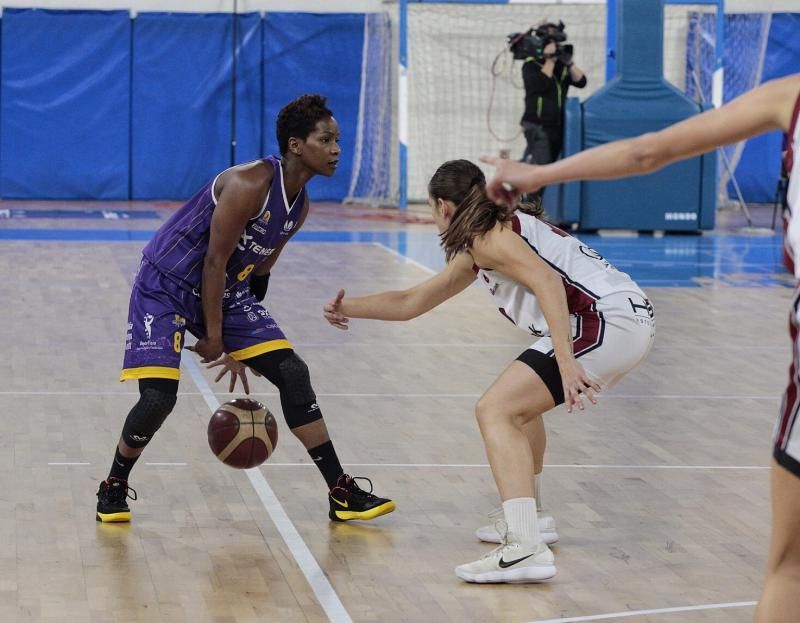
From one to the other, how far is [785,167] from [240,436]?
300 centimetres

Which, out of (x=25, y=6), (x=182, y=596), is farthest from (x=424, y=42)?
(x=182, y=596)

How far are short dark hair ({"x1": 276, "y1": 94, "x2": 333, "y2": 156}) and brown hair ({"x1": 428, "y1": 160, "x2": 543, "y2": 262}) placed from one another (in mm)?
626

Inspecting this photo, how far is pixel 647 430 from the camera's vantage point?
6.89 metres

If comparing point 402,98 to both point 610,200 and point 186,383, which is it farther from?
point 186,383

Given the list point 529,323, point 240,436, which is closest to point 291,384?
point 240,436

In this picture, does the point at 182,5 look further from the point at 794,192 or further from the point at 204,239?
the point at 794,192

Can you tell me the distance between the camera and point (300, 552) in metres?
4.82

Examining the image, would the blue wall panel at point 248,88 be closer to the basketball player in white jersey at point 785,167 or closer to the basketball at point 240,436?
the basketball at point 240,436

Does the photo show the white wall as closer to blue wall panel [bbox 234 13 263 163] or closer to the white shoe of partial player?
blue wall panel [bbox 234 13 263 163]

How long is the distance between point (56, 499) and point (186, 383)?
2.54 metres

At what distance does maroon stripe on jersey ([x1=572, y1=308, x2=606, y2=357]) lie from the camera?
467cm

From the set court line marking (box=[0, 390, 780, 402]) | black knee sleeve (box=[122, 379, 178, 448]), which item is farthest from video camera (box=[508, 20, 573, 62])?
black knee sleeve (box=[122, 379, 178, 448])

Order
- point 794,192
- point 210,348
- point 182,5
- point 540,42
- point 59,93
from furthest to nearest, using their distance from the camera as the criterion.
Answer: point 182,5 → point 59,93 → point 540,42 → point 210,348 → point 794,192

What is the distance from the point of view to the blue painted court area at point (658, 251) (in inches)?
517
